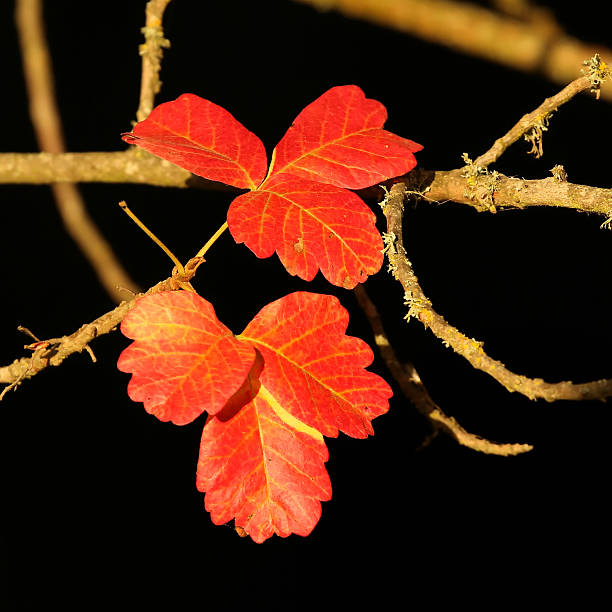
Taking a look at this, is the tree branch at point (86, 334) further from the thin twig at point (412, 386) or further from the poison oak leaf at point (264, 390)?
the thin twig at point (412, 386)

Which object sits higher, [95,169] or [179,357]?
[95,169]

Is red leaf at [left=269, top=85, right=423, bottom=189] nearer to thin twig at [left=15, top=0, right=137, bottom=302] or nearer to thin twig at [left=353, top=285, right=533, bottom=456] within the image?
thin twig at [left=353, top=285, right=533, bottom=456]

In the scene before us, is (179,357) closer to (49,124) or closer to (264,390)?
(264,390)

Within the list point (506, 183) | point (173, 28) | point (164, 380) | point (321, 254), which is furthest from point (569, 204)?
point (173, 28)

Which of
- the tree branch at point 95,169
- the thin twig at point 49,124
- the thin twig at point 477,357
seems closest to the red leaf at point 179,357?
the thin twig at point 477,357

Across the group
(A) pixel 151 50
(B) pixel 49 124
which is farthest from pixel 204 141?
(B) pixel 49 124

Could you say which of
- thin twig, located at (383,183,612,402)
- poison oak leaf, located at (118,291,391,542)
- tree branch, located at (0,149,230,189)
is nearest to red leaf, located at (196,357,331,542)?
poison oak leaf, located at (118,291,391,542)

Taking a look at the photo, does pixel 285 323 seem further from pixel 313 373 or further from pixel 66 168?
pixel 66 168
